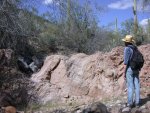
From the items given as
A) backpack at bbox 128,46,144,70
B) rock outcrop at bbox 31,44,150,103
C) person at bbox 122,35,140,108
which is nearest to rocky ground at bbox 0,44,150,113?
rock outcrop at bbox 31,44,150,103

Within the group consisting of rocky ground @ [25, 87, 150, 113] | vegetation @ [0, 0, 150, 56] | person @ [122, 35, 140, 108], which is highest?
vegetation @ [0, 0, 150, 56]

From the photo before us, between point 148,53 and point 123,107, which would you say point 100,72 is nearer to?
point 148,53

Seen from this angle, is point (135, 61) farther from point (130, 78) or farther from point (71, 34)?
point (71, 34)

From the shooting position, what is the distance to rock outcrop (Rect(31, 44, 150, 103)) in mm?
15188

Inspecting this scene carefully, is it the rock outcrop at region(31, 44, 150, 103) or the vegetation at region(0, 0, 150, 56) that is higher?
the vegetation at region(0, 0, 150, 56)

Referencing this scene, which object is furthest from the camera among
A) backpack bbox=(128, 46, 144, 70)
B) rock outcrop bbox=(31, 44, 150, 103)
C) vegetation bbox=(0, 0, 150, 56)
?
vegetation bbox=(0, 0, 150, 56)

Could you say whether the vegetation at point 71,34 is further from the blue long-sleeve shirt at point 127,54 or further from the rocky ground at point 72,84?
the blue long-sleeve shirt at point 127,54

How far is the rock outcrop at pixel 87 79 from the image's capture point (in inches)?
598

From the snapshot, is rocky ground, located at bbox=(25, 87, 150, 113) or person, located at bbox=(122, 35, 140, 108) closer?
rocky ground, located at bbox=(25, 87, 150, 113)

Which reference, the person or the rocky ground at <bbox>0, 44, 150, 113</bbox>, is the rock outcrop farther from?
the person

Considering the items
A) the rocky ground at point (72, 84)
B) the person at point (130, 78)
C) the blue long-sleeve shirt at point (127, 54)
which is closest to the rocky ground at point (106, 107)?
the rocky ground at point (72, 84)

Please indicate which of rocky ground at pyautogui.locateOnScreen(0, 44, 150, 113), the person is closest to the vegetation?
rocky ground at pyautogui.locateOnScreen(0, 44, 150, 113)

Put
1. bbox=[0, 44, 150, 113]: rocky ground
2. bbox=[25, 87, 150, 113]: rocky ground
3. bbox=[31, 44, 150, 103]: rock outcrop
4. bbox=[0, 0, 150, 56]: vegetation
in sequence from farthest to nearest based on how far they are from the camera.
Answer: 1. bbox=[0, 0, 150, 56]: vegetation
2. bbox=[31, 44, 150, 103]: rock outcrop
3. bbox=[0, 44, 150, 113]: rocky ground
4. bbox=[25, 87, 150, 113]: rocky ground

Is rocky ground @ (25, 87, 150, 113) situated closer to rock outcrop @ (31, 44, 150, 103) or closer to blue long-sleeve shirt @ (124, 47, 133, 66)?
rock outcrop @ (31, 44, 150, 103)
